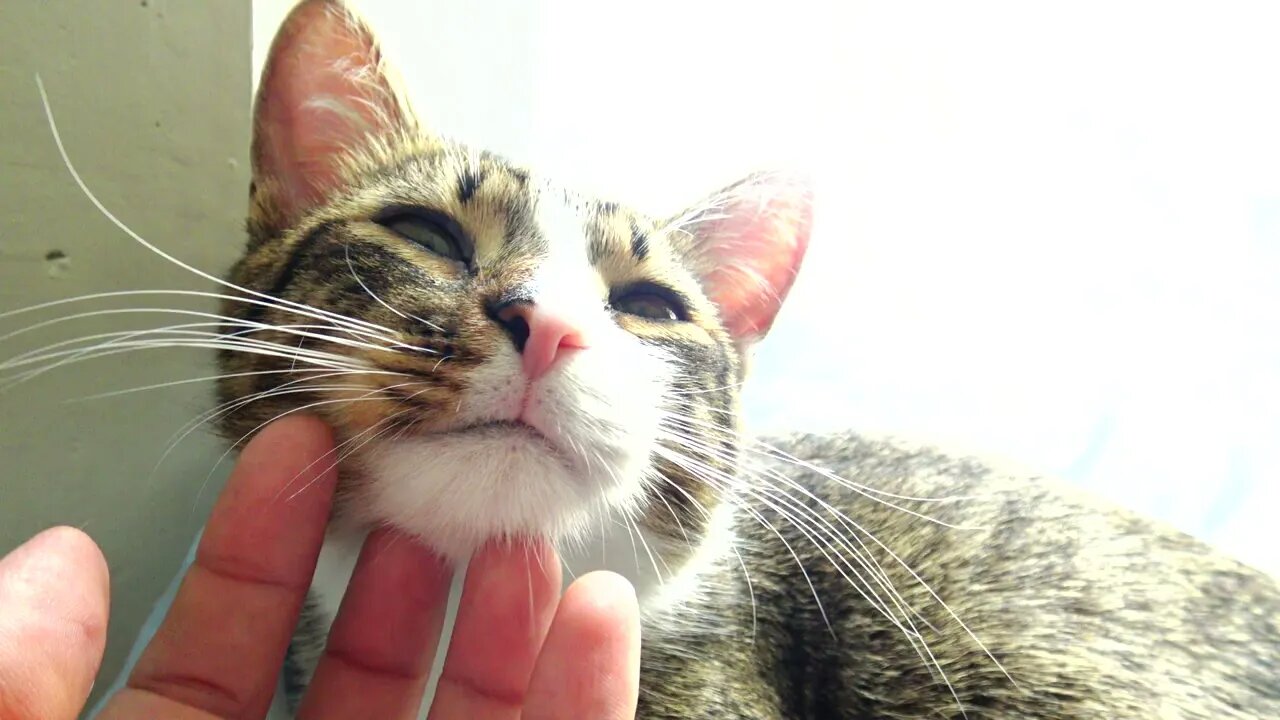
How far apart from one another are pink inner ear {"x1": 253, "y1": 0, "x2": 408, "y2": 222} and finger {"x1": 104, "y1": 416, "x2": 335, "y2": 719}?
0.36m

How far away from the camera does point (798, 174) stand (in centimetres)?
104

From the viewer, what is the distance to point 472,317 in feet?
2.02

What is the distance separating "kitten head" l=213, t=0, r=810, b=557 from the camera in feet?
2.01

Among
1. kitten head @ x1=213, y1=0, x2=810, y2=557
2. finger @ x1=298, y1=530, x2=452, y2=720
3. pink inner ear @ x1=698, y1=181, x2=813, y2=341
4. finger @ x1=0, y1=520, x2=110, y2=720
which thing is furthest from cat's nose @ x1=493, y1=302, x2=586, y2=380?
pink inner ear @ x1=698, y1=181, x2=813, y2=341

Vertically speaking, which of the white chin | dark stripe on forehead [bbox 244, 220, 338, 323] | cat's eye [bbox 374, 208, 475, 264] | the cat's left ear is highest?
the cat's left ear

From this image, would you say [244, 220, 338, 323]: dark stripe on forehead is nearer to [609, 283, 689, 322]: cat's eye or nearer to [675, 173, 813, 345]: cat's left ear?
[609, 283, 689, 322]: cat's eye

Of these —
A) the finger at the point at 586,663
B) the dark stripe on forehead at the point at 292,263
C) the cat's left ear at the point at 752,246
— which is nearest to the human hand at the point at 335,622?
the finger at the point at 586,663

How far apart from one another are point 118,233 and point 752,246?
32.6 inches

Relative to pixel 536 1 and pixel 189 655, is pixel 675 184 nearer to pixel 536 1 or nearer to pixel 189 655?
pixel 536 1

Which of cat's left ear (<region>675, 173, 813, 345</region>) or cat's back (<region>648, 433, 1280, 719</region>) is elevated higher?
cat's left ear (<region>675, 173, 813, 345</region>)

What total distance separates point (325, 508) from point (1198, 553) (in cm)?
111

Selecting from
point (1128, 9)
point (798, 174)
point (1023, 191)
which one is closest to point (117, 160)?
point (798, 174)

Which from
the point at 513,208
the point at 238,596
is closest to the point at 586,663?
the point at 238,596

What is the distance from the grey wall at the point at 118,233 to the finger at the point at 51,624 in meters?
0.35
